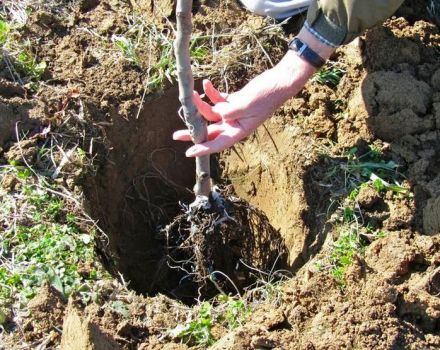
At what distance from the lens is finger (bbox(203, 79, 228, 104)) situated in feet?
7.95

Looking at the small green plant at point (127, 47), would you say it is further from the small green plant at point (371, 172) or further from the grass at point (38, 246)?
the small green plant at point (371, 172)

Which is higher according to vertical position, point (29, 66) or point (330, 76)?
point (29, 66)

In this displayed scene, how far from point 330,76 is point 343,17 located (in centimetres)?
54

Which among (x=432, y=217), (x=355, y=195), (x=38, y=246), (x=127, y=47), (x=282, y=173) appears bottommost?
(x=432, y=217)

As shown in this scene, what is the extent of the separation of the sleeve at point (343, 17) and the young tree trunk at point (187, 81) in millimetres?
466

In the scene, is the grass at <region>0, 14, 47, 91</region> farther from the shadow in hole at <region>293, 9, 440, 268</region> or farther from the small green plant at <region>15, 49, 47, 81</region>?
the shadow in hole at <region>293, 9, 440, 268</region>

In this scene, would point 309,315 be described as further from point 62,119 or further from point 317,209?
point 62,119

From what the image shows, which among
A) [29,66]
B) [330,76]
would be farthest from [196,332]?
[29,66]

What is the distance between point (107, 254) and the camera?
255cm

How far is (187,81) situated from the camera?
7.55ft

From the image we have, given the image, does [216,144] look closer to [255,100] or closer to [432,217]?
[255,100]

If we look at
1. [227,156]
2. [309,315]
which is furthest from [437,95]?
[309,315]

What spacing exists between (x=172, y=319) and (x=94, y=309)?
24 centimetres

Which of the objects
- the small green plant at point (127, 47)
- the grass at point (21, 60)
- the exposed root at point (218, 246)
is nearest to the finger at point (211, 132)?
the exposed root at point (218, 246)
